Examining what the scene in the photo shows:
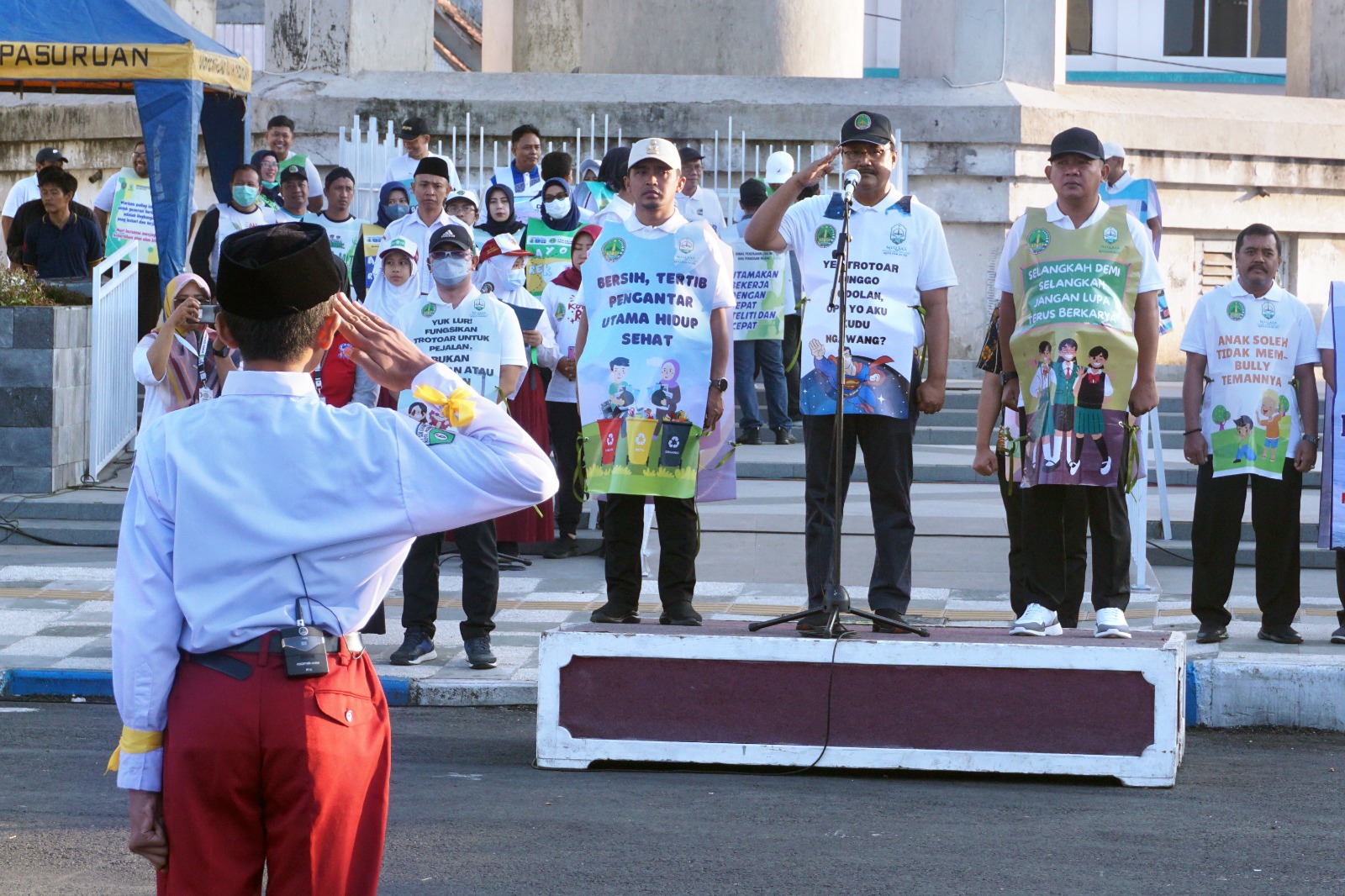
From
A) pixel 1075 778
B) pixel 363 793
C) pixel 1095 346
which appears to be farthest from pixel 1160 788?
pixel 363 793

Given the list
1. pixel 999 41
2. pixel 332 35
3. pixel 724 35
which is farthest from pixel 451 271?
pixel 724 35

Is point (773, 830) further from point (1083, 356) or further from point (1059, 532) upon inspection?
point (1083, 356)

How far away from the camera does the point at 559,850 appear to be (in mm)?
5270

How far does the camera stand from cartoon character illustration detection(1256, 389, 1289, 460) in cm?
838

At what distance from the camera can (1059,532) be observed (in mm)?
7348

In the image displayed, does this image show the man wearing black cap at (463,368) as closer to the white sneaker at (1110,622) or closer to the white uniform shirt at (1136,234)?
the white uniform shirt at (1136,234)

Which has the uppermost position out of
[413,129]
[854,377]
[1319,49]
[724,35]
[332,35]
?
[1319,49]

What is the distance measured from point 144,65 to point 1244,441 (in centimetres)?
902

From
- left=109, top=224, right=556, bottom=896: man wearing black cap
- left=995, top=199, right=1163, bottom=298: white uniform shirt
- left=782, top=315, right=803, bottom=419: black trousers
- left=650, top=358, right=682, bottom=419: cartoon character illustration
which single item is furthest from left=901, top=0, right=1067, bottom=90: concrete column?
left=109, top=224, right=556, bottom=896: man wearing black cap

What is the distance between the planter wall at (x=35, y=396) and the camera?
1243 cm

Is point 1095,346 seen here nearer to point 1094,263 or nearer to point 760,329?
point 1094,263

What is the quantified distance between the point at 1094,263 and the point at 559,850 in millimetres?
3317

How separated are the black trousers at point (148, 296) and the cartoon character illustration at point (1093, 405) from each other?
9.37m

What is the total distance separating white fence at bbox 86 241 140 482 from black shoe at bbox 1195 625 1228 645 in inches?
305
